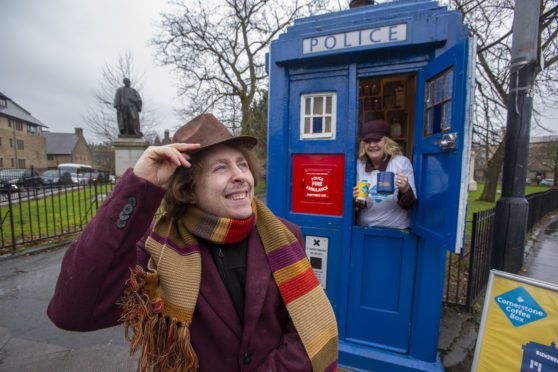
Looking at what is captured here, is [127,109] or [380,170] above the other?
[127,109]

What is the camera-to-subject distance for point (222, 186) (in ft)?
4.39

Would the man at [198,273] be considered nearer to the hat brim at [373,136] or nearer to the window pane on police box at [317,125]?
the window pane on police box at [317,125]

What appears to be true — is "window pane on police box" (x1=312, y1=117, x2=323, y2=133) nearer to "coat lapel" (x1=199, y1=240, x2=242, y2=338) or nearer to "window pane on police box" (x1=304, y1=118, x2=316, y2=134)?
"window pane on police box" (x1=304, y1=118, x2=316, y2=134)

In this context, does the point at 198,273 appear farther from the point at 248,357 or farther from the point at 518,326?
the point at 518,326

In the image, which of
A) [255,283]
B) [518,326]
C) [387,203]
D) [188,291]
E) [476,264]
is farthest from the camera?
[476,264]

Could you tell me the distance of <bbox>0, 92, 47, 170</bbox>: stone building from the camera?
3419 centimetres

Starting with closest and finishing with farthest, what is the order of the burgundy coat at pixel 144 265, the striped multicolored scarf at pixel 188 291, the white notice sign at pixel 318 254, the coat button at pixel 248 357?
the burgundy coat at pixel 144 265 → the striped multicolored scarf at pixel 188 291 → the coat button at pixel 248 357 → the white notice sign at pixel 318 254

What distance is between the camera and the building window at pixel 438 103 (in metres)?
1.88

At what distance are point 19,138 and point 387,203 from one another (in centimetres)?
5233

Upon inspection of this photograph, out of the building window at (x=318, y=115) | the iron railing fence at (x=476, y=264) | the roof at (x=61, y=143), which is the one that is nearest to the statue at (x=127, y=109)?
the building window at (x=318, y=115)

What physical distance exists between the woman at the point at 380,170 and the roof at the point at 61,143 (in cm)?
5909

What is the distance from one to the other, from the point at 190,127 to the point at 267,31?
46.3ft

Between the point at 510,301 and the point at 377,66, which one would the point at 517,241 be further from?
the point at 377,66

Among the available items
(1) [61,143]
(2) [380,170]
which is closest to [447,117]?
(2) [380,170]
